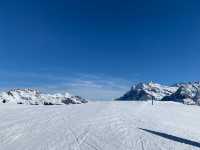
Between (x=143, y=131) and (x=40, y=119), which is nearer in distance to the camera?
(x=143, y=131)

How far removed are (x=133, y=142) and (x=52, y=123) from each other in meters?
7.94

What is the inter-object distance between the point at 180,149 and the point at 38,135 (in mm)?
8440

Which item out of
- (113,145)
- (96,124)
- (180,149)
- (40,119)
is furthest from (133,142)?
(40,119)

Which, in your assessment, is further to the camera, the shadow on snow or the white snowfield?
the shadow on snow

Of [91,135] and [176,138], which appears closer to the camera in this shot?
[91,135]

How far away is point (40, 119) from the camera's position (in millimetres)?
26281

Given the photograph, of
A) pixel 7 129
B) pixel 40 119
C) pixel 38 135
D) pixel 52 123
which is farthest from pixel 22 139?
pixel 40 119

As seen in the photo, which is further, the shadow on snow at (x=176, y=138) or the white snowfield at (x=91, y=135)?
the shadow on snow at (x=176, y=138)

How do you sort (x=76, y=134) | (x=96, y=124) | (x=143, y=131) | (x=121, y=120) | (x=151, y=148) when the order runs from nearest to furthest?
(x=151, y=148) < (x=76, y=134) < (x=143, y=131) < (x=96, y=124) < (x=121, y=120)

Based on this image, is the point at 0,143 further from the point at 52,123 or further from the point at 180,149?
the point at 180,149

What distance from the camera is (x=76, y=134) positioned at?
65.3 ft

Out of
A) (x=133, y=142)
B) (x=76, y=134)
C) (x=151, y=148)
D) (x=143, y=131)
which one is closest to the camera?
(x=151, y=148)

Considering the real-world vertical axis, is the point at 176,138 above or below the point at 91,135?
below

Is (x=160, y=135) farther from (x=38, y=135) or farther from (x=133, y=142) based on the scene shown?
(x=38, y=135)
